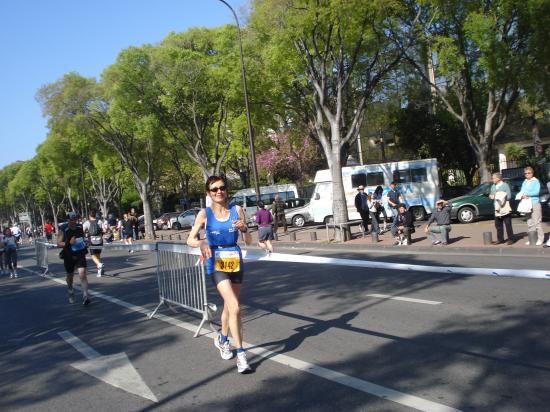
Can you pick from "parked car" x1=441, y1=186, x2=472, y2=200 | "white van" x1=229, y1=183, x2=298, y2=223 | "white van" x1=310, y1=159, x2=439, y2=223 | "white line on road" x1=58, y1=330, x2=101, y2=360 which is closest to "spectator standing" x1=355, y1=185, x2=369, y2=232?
"white van" x1=310, y1=159, x2=439, y2=223

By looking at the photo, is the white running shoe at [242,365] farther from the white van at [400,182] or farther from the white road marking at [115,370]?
the white van at [400,182]

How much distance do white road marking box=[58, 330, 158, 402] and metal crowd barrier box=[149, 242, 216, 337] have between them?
1.08 metres

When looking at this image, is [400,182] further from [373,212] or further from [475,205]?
[373,212]

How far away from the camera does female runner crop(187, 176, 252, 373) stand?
5309 millimetres

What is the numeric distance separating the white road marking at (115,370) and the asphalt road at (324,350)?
0.26 ft

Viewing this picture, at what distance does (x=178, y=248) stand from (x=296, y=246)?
40.3 feet

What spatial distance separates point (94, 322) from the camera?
28.8 feet

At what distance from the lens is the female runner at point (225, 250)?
17.4 ft

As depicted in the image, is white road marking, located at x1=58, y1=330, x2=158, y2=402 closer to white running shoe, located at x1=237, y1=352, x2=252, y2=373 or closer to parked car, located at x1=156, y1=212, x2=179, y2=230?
white running shoe, located at x1=237, y1=352, x2=252, y2=373

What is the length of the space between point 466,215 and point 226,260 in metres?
17.2

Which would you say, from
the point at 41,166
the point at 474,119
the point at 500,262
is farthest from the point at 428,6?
the point at 41,166

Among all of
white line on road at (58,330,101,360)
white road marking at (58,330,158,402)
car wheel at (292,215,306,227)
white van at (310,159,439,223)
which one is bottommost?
white road marking at (58,330,158,402)

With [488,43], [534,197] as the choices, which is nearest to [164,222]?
[488,43]

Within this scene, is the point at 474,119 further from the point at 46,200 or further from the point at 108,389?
the point at 46,200
